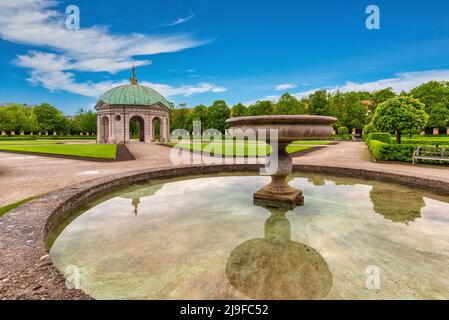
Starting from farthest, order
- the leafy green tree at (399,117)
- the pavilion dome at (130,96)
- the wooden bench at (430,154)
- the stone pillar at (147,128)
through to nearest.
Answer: the stone pillar at (147,128)
the pavilion dome at (130,96)
the leafy green tree at (399,117)
the wooden bench at (430,154)

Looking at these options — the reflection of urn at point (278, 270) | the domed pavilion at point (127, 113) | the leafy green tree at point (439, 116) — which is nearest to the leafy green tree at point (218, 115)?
the domed pavilion at point (127, 113)

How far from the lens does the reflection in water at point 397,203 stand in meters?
5.30

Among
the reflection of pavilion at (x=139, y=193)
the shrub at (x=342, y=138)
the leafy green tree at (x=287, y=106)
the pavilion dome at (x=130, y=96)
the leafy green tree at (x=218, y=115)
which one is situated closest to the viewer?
the reflection of pavilion at (x=139, y=193)

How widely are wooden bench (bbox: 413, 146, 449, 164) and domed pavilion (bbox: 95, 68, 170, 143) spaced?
38505 millimetres

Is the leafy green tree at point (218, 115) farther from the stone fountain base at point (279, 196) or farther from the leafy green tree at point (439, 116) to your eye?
the stone fountain base at point (279, 196)

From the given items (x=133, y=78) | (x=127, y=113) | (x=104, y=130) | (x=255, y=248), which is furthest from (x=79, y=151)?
(x=133, y=78)

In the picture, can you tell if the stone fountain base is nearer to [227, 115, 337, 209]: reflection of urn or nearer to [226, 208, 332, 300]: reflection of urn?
[227, 115, 337, 209]: reflection of urn

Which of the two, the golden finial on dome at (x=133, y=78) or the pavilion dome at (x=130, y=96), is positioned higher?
the golden finial on dome at (x=133, y=78)

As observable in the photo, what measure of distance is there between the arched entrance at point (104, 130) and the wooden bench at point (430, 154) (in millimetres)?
43892

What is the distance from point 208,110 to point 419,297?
225 feet

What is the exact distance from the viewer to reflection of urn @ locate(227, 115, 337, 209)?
5.38 m

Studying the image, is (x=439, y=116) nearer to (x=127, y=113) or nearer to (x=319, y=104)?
(x=319, y=104)

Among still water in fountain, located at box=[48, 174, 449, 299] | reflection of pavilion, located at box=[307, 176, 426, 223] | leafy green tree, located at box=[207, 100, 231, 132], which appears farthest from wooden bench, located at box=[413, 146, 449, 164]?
leafy green tree, located at box=[207, 100, 231, 132]
